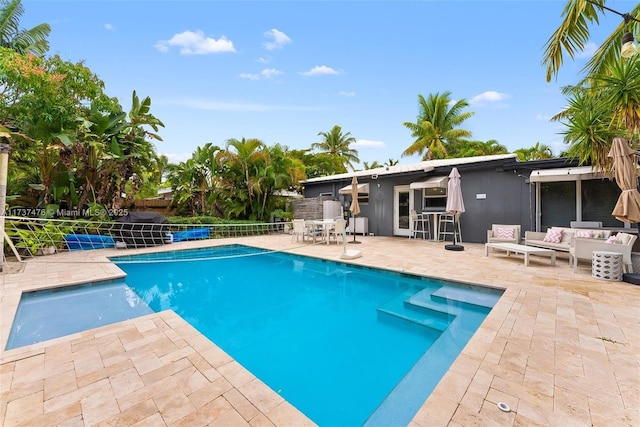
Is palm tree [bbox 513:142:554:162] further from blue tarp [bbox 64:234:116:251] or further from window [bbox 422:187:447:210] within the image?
blue tarp [bbox 64:234:116:251]

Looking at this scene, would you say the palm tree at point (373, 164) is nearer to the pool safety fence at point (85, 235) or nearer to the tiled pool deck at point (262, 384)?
the pool safety fence at point (85, 235)

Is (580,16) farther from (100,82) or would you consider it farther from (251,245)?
(100,82)

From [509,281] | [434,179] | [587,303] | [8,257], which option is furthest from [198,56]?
[587,303]

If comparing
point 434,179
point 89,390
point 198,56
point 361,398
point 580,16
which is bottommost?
point 361,398

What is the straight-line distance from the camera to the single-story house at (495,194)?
8.37 meters

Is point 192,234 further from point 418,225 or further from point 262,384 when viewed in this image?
point 262,384

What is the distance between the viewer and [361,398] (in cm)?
253

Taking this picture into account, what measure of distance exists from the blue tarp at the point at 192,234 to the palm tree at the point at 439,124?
17.0 m

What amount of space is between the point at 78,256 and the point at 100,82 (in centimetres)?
673

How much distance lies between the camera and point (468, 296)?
16.1 ft

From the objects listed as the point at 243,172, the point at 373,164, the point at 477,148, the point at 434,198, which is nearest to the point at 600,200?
the point at 434,198

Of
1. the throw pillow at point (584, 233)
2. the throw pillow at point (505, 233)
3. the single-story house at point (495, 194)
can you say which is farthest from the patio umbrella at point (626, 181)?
the throw pillow at point (505, 233)

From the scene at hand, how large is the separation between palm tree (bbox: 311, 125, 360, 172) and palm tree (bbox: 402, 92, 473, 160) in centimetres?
686

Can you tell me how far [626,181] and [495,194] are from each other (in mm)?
5118
